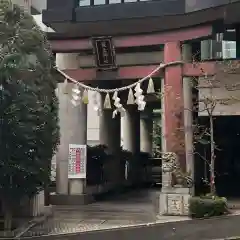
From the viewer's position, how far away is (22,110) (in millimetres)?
12922

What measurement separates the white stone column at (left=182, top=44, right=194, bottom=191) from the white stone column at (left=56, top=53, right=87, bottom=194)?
490 centimetres

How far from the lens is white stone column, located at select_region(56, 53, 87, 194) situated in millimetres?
20578

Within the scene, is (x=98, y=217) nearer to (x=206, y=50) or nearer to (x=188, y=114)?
(x=188, y=114)

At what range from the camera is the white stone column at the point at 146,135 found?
43.5 metres

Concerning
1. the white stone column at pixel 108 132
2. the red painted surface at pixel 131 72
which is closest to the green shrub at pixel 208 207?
the red painted surface at pixel 131 72

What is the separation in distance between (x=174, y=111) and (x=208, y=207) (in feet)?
13.3

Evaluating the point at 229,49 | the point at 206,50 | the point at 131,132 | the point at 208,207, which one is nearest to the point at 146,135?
the point at 131,132

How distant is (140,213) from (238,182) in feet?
36.5

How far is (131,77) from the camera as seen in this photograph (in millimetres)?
18328

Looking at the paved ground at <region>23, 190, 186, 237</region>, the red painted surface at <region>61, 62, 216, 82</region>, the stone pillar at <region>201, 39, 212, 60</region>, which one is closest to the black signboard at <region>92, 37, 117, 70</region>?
the red painted surface at <region>61, 62, 216, 82</region>

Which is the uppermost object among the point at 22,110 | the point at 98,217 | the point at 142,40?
the point at 142,40

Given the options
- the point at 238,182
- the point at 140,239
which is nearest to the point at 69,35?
the point at 140,239

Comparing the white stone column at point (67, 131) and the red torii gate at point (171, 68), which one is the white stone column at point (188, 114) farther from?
the white stone column at point (67, 131)

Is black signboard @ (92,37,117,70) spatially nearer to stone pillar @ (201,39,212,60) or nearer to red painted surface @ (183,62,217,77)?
red painted surface @ (183,62,217,77)
